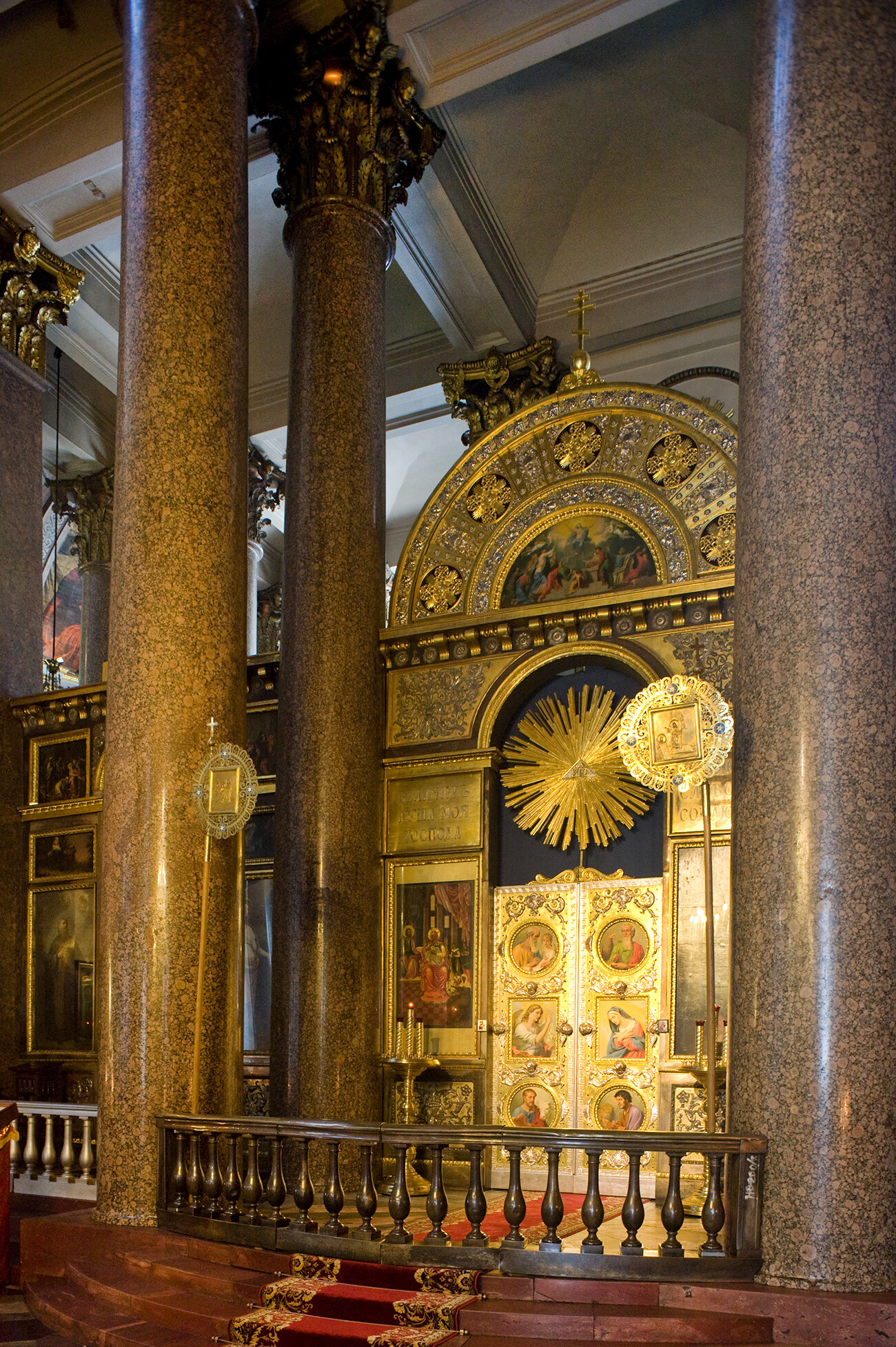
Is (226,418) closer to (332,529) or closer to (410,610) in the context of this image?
(332,529)

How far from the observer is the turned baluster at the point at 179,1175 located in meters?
6.43

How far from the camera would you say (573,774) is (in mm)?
8969

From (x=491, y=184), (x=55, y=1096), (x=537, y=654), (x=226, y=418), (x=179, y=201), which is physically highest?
(x=491, y=184)

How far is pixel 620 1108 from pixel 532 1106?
0.64m

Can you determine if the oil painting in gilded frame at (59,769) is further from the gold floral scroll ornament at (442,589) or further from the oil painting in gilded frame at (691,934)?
the oil painting in gilded frame at (691,934)

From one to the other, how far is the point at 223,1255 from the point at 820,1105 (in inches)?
114

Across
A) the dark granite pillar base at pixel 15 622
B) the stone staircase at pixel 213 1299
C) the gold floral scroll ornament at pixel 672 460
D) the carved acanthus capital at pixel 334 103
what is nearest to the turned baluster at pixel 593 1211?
the stone staircase at pixel 213 1299

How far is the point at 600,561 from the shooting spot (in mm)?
9156

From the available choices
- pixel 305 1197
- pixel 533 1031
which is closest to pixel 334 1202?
pixel 305 1197

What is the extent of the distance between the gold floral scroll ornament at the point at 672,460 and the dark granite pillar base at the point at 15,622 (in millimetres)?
5671

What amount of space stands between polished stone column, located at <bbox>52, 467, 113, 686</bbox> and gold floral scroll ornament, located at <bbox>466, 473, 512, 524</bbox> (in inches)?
282

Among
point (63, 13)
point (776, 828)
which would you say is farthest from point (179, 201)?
point (776, 828)

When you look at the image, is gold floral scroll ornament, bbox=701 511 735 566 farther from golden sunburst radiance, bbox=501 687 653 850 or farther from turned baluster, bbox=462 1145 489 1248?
turned baluster, bbox=462 1145 489 1248

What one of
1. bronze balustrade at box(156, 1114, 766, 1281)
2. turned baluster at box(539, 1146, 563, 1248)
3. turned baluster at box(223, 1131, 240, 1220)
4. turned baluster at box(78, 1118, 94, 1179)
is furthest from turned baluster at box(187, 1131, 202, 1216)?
turned baluster at box(539, 1146, 563, 1248)
